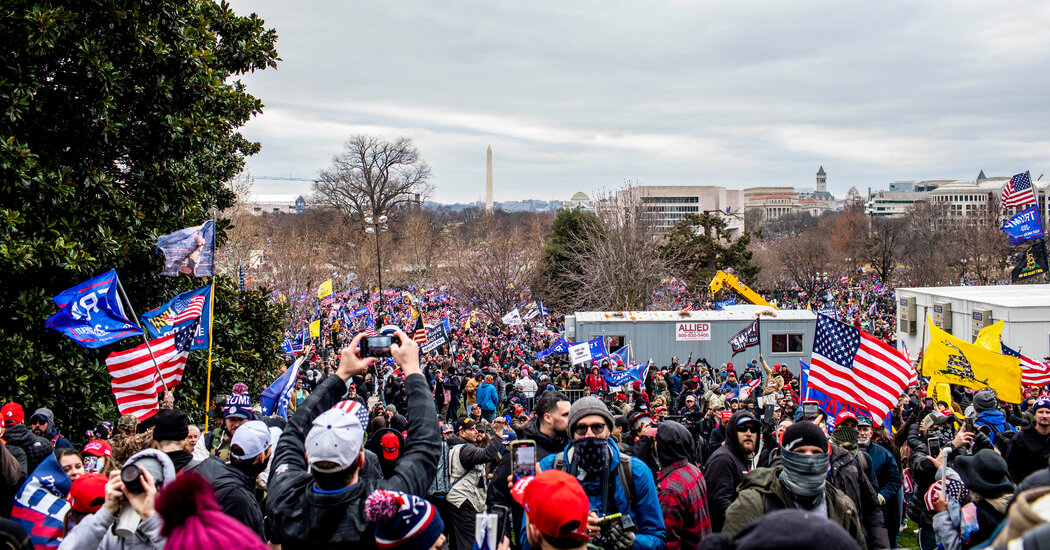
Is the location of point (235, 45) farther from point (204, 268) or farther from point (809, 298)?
point (809, 298)

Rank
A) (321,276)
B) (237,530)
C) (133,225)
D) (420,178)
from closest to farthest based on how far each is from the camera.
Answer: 1. (237,530)
2. (133,225)
3. (321,276)
4. (420,178)

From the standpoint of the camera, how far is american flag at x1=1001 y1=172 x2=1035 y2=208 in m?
24.7

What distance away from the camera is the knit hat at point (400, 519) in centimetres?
294

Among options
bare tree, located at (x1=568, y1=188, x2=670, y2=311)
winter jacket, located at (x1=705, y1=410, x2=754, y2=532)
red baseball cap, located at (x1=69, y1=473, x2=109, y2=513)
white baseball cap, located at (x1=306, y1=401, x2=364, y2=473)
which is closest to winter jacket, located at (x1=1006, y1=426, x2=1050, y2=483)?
winter jacket, located at (x1=705, y1=410, x2=754, y2=532)

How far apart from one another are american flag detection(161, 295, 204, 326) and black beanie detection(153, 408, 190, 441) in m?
7.06

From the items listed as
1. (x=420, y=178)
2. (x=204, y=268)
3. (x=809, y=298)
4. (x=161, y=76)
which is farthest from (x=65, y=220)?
(x=420, y=178)

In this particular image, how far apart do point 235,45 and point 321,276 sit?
31.3m

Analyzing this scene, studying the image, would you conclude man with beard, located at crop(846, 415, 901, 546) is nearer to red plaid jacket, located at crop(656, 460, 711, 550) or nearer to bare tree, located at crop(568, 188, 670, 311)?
red plaid jacket, located at crop(656, 460, 711, 550)

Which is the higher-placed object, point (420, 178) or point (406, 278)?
point (420, 178)

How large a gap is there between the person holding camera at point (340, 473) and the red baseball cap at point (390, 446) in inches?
111

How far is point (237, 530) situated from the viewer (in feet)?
7.60

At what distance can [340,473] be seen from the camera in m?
3.10

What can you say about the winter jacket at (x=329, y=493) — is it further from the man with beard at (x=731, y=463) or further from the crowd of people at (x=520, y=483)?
the man with beard at (x=731, y=463)

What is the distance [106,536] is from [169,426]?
1.20m
